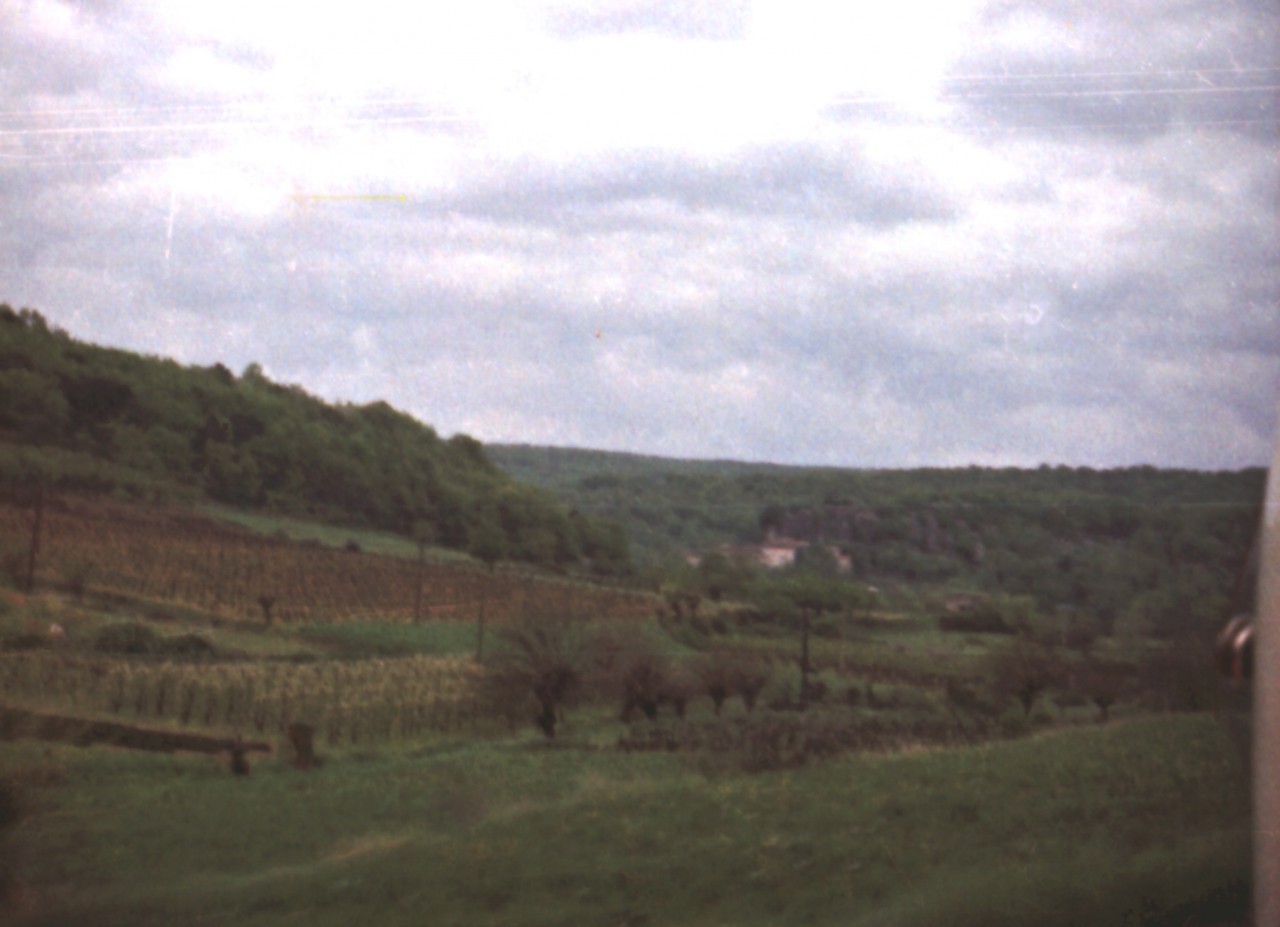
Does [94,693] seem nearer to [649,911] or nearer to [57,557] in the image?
[57,557]

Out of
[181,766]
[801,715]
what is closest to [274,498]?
[181,766]

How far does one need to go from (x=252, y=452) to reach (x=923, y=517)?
8474 millimetres

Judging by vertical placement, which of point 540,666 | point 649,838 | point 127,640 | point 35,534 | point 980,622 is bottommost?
point 649,838

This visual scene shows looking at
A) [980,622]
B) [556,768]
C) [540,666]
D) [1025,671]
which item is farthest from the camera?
[540,666]

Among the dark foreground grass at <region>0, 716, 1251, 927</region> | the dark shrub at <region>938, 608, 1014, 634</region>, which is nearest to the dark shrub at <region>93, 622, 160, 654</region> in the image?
the dark foreground grass at <region>0, 716, 1251, 927</region>

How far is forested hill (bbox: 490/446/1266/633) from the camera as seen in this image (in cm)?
1317

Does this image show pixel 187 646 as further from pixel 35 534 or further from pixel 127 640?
pixel 35 534

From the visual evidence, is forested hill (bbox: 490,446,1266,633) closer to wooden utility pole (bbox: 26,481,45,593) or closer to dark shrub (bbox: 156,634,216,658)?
dark shrub (bbox: 156,634,216,658)

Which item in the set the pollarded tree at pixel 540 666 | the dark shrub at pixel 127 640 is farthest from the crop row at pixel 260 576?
the dark shrub at pixel 127 640

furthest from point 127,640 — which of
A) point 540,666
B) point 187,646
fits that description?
point 540,666

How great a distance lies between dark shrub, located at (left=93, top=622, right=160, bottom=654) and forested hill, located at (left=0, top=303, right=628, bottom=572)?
1982 millimetres

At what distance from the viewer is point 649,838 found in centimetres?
898

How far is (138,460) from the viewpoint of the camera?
52.5 feet

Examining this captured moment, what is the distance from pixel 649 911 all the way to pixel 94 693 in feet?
27.5
